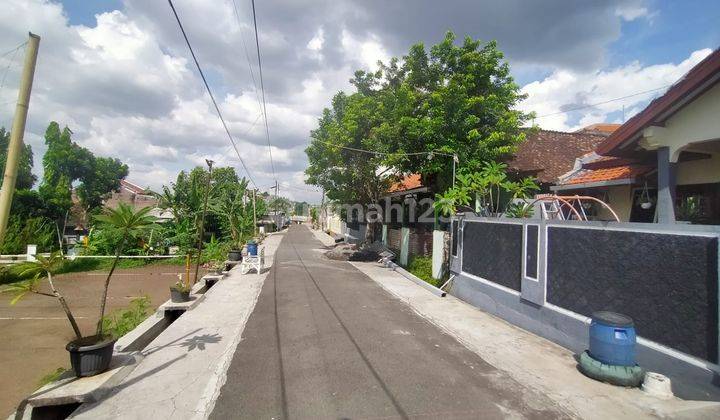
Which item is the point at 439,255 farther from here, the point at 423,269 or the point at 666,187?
the point at 666,187

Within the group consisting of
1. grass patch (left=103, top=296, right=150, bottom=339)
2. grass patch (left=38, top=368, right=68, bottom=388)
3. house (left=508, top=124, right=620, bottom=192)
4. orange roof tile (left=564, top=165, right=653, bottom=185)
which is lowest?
grass patch (left=38, top=368, right=68, bottom=388)

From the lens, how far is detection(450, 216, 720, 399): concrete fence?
14.6 feet

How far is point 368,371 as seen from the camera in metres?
5.37

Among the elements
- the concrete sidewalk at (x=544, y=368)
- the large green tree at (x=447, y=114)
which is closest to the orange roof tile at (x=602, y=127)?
the large green tree at (x=447, y=114)

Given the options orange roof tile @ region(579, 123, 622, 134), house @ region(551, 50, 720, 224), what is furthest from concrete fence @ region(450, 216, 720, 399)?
orange roof tile @ region(579, 123, 622, 134)

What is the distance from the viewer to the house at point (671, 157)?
636 centimetres

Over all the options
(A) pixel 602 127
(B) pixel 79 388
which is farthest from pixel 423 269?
(A) pixel 602 127

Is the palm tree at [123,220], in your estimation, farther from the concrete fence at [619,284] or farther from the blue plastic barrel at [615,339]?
the concrete fence at [619,284]

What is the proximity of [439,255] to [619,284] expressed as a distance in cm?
700

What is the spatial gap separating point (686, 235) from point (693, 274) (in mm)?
493

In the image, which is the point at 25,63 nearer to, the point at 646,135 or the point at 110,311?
the point at 646,135

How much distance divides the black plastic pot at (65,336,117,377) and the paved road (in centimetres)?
173

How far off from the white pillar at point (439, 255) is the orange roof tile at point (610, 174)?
4139 mm

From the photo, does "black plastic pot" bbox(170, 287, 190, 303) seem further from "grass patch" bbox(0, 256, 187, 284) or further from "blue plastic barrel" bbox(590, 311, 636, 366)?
"grass patch" bbox(0, 256, 187, 284)
